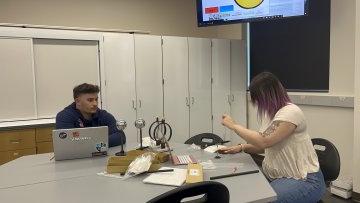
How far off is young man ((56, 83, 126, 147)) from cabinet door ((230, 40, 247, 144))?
99.8 inches

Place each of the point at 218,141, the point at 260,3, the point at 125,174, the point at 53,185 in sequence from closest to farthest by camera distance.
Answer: the point at 53,185, the point at 125,174, the point at 218,141, the point at 260,3

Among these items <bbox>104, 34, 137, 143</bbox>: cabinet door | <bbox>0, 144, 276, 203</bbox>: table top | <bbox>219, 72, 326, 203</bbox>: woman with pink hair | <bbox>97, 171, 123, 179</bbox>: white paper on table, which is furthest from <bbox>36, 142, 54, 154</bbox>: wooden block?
<bbox>219, 72, 326, 203</bbox>: woman with pink hair

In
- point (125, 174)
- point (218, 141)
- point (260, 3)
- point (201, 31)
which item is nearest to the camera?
point (125, 174)

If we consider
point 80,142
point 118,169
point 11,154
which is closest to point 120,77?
point 11,154

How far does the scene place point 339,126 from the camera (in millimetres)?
3588

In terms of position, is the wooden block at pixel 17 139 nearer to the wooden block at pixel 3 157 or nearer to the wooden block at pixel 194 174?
the wooden block at pixel 3 157

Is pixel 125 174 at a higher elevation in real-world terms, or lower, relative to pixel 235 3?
lower

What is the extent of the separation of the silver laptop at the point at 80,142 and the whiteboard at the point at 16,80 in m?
1.75

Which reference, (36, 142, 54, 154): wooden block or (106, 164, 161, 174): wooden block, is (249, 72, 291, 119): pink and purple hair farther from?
(36, 142, 54, 154): wooden block

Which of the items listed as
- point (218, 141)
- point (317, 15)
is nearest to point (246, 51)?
point (317, 15)

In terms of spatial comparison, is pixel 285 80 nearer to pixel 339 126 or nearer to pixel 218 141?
pixel 339 126

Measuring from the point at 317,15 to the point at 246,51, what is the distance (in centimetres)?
130

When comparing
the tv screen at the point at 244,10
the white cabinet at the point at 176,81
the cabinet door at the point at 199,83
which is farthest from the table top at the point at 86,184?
the cabinet door at the point at 199,83

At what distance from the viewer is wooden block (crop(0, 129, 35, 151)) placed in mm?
Result: 3500
